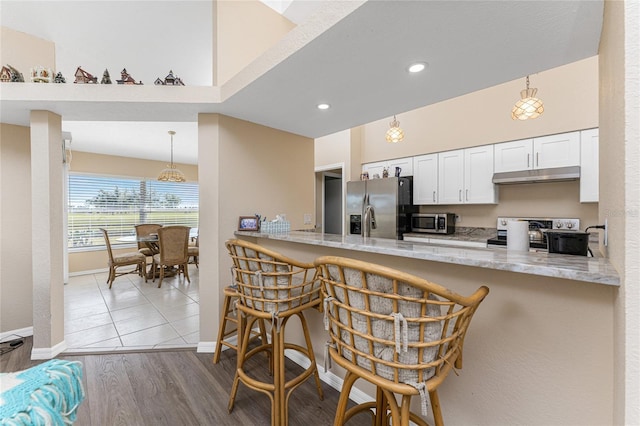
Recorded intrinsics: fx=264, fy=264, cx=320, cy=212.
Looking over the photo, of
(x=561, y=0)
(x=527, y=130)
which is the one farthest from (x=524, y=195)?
(x=561, y=0)

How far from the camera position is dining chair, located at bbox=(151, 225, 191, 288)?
4332 mm

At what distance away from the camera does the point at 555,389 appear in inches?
39.4

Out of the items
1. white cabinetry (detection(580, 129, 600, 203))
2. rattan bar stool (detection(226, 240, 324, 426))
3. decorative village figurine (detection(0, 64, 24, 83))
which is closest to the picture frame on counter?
rattan bar stool (detection(226, 240, 324, 426))

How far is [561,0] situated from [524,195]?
3.01 metres

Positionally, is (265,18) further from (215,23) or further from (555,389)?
(555,389)

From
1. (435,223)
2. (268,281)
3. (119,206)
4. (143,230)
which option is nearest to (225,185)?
(268,281)

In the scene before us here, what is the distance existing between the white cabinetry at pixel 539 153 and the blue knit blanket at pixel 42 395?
13.7ft

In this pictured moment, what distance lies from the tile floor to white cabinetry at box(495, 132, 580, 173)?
413 cm

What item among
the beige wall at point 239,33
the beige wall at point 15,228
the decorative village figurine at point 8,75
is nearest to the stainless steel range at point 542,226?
the beige wall at point 239,33

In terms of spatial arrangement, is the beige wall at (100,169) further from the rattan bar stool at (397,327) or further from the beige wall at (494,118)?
the rattan bar stool at (397,327)

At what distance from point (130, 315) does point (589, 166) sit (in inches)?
214

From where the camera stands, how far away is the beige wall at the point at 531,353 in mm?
922

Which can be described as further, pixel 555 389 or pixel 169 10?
pixel 169 10

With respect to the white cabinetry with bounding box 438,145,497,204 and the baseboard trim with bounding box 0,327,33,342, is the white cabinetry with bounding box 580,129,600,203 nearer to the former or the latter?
the white cabinetry with bounding box 438,145,497,204
